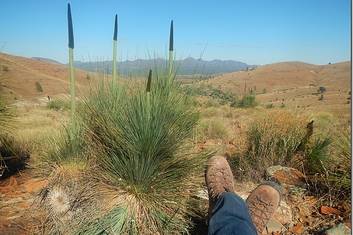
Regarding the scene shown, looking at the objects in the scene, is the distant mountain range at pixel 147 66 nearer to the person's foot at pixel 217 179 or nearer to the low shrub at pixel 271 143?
the person's foot at pixel 217 179

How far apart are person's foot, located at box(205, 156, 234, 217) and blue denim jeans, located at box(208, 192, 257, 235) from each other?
53 cm

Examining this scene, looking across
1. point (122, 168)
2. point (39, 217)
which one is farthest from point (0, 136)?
point (122, 168)

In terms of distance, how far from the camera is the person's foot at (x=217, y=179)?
3639 mm

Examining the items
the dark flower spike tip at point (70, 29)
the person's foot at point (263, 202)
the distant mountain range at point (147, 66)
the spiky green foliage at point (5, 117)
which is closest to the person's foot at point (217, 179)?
the person's foot at point (263, 202)

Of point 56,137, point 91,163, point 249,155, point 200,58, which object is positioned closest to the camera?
point 91,163

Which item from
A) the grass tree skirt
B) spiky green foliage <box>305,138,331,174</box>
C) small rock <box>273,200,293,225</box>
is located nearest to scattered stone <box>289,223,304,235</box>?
small rock <box>273,200,293,225</box>

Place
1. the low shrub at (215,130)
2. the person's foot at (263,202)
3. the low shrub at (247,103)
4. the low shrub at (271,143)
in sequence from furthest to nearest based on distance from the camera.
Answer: the low shrub at (247,103), the low shrub at (215,130), the low shrub at (271,143), the person's foot at (263,202)

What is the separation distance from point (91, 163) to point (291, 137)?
11.4ft

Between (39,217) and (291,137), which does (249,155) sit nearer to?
(291,137)

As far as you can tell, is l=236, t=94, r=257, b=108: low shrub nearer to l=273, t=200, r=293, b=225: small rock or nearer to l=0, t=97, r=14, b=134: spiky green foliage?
l=273, t=200, r=293, b=225: small rock

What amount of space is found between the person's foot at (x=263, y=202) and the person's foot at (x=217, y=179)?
12.5 inches

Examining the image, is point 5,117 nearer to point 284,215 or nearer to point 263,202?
point 263,202

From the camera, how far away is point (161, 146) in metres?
3.44

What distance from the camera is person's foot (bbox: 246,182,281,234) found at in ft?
10.8
